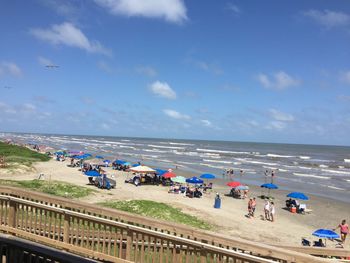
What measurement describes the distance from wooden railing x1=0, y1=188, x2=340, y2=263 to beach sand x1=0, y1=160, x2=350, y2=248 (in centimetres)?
997

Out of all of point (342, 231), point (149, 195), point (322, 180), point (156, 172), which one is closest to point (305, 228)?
point (342, 231)

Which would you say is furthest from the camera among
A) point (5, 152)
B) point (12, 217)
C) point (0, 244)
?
point (5, 152)

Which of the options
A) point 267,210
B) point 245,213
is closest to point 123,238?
point 267,210

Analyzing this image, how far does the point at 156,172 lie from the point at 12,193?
25666mm

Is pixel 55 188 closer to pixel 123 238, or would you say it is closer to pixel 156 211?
pixel 156 211

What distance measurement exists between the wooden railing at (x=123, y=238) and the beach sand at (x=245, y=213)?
997 cm

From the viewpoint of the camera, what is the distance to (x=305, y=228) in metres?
21.3

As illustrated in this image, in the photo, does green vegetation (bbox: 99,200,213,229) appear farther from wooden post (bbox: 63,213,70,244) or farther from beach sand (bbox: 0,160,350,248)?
wooden post (bbox: 63,213,70,244)

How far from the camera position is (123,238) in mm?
7500

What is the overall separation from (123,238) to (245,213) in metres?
17.9

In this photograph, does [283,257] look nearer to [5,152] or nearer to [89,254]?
[89,254]

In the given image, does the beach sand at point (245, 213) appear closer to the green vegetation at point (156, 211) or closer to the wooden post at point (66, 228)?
the green vegetation at point (156, 211)

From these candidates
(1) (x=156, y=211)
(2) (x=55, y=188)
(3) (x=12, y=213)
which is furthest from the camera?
(2) (x=55, y=188)

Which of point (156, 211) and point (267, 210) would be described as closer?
point (156, 211)
